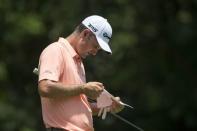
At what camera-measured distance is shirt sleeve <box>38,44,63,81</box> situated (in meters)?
6.55

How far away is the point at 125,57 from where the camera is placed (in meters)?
19.4

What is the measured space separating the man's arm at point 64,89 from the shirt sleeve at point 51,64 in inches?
1.4

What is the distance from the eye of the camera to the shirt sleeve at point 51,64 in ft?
21.5

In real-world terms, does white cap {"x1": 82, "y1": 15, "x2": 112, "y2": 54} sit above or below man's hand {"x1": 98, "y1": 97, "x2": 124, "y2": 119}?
above

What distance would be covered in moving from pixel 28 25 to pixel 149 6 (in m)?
2.66

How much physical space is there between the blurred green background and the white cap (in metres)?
9.73

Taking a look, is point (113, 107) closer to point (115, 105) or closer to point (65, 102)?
point (115, 105)

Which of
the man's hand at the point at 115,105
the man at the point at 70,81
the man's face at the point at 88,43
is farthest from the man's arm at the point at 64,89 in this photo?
the man's hand at the point at 115,105

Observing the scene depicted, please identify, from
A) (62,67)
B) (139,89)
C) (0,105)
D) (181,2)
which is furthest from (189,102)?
(62,67)

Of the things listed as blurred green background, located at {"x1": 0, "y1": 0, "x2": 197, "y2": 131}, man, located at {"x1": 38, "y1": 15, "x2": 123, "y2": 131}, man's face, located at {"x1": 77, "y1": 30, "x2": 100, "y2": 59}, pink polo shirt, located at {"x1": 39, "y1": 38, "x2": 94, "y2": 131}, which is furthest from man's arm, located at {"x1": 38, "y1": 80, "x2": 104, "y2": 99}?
blurred green background, located at {"x1": 0, "y1": 0, "x2": 197, "y2": 131}

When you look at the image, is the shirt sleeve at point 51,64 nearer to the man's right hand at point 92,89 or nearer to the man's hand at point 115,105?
the man's right hand at point 92,89

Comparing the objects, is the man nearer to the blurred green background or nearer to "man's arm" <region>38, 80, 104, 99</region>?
"man's arm" <region>38, 80, 104, 99</region>

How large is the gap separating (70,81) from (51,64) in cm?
20

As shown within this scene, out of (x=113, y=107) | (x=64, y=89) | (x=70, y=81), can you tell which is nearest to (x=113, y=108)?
(x=113, y=107)
